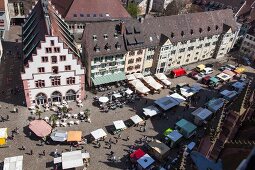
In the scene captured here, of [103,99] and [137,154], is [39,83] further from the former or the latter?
[137,154]

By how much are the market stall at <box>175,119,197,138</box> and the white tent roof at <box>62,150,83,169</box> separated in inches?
858

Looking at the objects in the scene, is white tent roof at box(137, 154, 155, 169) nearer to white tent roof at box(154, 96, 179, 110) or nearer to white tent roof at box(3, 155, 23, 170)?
white tent roof at box(154, 96, 179, 110)

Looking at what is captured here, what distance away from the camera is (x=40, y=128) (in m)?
56.1

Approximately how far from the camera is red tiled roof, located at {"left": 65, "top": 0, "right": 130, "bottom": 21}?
83.2 meters

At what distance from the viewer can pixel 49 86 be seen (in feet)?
203

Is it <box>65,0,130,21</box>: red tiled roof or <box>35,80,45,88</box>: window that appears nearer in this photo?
<box>35,80,45,88</box>: window

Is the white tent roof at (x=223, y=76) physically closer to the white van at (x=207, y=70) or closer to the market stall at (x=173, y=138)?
the white van at (x=207, y=70)

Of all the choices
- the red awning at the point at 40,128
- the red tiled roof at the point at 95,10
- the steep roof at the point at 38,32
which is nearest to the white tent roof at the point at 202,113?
the steep roof at the point at 38,32

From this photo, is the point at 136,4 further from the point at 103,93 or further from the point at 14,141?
the point at 14,141

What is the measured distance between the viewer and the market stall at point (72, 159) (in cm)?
4944

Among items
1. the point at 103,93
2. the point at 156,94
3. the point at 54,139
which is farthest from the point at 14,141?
the point at 156,94

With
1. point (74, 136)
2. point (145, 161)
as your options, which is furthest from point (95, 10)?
point (145, 161)

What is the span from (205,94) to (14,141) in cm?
4754

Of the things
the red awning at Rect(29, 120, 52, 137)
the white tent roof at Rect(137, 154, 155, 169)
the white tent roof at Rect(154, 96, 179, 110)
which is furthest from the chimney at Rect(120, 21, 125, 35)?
the white tent roof at Rect(137, 154, 155, 169)
